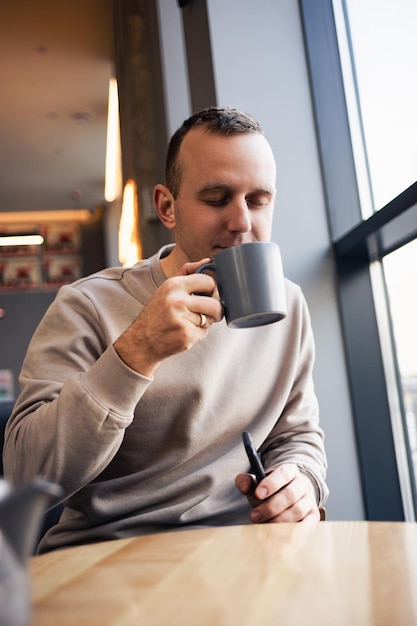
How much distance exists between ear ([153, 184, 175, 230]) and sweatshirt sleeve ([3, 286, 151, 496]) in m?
0.34

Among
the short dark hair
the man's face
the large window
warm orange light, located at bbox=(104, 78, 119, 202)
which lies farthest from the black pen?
warm orange light, located at bbox=(104, 78, 119, 202)

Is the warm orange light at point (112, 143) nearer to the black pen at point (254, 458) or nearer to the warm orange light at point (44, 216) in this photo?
the warm orange light at point (44, 216)

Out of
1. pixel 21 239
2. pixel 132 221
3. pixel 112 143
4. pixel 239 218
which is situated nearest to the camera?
pixel 239 218

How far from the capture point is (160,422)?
123 centimetres

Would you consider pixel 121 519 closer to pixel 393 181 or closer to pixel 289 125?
pixel 393 181

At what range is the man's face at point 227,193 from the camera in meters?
1.22

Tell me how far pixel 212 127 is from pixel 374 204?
38.0 inches

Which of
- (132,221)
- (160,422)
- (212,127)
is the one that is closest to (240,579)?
(160,422)

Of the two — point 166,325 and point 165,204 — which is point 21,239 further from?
point 166,325

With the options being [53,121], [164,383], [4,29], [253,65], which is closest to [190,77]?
[253,65]

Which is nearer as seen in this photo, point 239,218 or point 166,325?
point 166,325

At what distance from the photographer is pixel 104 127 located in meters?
7.79

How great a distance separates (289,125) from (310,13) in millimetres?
417

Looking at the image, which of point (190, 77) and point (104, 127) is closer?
point (190, 77)
